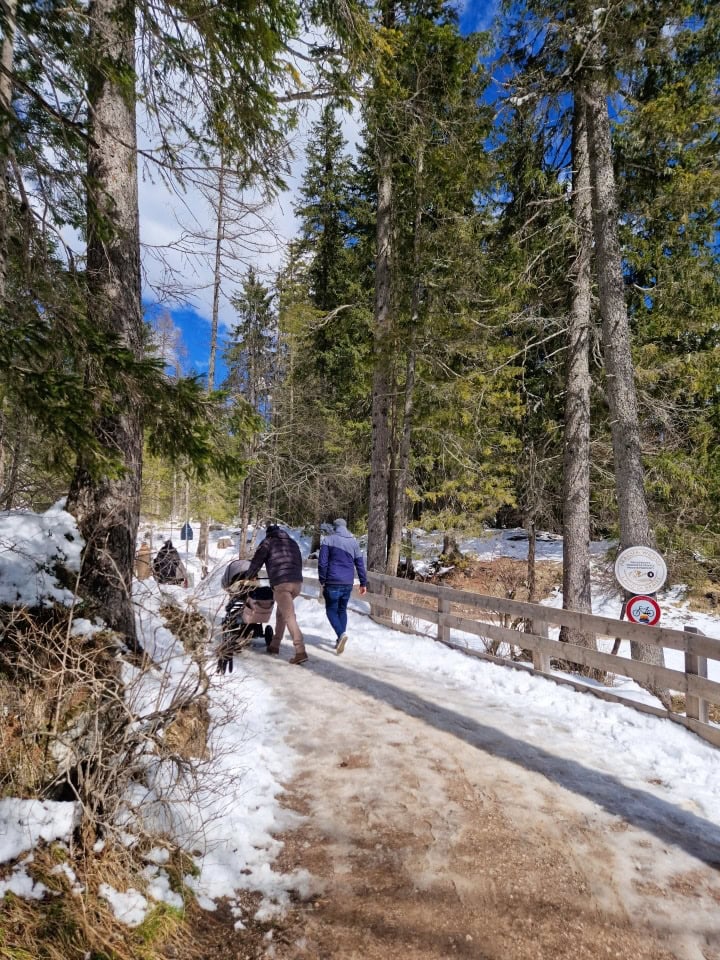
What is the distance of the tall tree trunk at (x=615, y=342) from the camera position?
8.17m

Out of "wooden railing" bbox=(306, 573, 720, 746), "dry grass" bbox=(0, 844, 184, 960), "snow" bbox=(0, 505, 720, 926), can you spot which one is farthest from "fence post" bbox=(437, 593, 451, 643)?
"dry grass" bbox=(0, 844, 184, 960)

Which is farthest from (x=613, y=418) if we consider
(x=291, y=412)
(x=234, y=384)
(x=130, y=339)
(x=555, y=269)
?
(x=234, y=384)

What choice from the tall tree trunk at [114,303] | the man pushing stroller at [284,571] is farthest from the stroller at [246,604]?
the tall tree trunk at [114,303]

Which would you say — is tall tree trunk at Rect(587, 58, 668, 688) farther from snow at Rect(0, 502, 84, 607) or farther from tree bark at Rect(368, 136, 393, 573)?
snow at Rect(0, 502, 84, 607)

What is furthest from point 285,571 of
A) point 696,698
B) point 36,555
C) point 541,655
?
point 696,698

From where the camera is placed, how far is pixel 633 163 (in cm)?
999

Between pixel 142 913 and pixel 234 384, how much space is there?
23.2 metres

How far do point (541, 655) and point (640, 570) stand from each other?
1679mm

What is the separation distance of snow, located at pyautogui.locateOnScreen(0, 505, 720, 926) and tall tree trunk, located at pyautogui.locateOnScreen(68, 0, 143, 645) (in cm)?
28

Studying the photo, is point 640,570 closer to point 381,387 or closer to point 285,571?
point 285,571

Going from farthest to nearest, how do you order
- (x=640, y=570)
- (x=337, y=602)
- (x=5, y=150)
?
(x=337, y=602) < (x=640, y=570) < (x=5, y=150)

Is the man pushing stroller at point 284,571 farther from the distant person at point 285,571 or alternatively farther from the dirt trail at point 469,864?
the dirt trail at point 469,864

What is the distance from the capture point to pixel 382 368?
38.0ft

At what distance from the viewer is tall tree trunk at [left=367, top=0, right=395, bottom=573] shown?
1155cm
